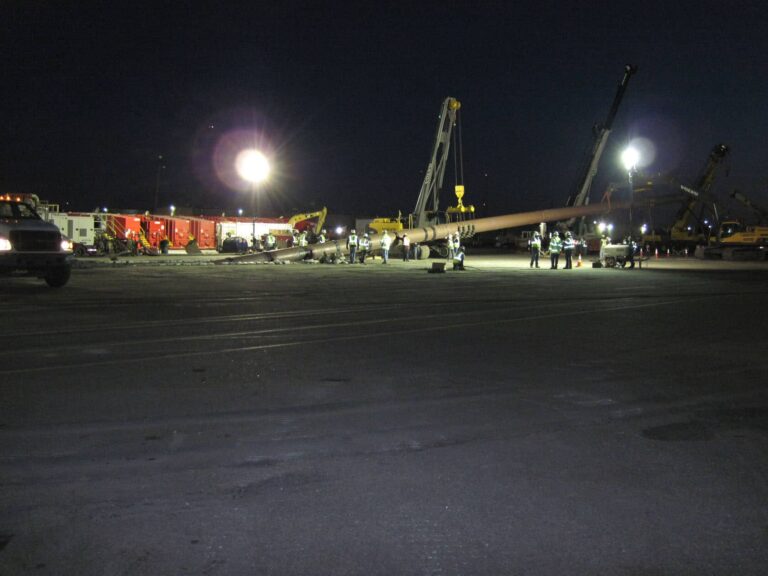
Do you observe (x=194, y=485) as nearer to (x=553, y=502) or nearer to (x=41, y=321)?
(x=553, y=502)

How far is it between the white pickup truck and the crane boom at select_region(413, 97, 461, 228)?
27.5m

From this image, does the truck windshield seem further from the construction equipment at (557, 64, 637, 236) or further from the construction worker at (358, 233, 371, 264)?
the construction equipment at (557, 64, 637, 236)

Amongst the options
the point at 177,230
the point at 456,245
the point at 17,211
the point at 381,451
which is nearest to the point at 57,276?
the point at 17,211

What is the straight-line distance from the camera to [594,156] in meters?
53.4

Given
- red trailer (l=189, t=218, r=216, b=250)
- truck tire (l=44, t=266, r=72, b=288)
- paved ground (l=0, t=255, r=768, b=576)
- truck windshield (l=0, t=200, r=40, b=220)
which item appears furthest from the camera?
red trailer (l=189, t=218, r=216, b=250)

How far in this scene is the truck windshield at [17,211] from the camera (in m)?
19.1

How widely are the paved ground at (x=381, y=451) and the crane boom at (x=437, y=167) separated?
33361mm

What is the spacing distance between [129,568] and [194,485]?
Result: 3.59 ft

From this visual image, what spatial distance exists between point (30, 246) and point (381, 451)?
16.4 meters

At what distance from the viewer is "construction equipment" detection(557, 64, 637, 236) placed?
172 feet

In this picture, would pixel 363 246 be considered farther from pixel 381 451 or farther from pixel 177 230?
pixel 381 451

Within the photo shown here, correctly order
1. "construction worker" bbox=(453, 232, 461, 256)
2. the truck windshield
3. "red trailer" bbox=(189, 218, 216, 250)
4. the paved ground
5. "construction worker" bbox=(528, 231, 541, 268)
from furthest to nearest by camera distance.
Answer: "red trailer" bbox=(189, 218, 216, 250) → "construction worker" bbox=(528, 231, 541, 268) → "construction worker" bbox=(453, 232, 461, 256) → the truck windshield → the paved ground

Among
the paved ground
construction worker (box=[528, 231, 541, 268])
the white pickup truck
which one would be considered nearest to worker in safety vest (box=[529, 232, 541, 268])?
construction worker (box=[528, 231, 541, 268])

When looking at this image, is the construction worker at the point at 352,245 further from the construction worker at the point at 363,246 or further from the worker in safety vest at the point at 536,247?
the worker in safety vest at the point at 536,247
